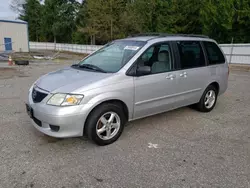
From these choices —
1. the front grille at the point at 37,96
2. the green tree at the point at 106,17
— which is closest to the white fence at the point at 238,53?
the front grille at the point at 37,96

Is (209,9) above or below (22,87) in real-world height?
above

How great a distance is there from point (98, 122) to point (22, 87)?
537cm

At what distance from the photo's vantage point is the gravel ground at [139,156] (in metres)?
2.45

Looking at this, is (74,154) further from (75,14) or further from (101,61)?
(75,14)

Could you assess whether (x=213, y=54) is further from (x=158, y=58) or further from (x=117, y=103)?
(x=117, y=103)

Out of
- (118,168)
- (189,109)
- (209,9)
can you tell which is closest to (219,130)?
(189,109)

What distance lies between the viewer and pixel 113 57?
12.5ft

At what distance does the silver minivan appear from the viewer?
2920mm

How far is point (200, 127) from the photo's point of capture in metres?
3.99

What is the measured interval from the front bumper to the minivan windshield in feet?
2.87

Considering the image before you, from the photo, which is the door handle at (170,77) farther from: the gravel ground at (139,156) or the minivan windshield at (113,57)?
the gravel ground at (139,156)

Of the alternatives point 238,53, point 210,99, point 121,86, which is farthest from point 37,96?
point 238,53

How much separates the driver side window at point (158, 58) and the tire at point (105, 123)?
3.07 ft

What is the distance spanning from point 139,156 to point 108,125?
682mm
